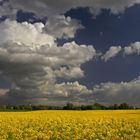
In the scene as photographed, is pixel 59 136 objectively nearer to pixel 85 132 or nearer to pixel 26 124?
pixel 85 132

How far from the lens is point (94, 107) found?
10850 centimetres

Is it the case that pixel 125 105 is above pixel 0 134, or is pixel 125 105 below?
above

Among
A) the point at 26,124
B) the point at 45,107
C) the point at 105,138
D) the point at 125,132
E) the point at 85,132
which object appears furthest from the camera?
the point at 45,107

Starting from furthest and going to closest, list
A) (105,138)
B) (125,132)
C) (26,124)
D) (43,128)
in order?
(26,124), (43,128), (125,132), (105,138)

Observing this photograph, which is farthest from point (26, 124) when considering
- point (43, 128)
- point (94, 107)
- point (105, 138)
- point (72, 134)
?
point (94, 107)

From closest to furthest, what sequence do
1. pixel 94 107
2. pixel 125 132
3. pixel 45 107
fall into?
pixel 125 132 → pixel 94 107 → pixel 45 107

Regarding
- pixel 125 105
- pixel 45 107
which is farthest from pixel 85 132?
pixel 45 107

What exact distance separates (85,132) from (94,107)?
270 feet

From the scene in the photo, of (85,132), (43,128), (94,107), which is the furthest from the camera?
(94,107)

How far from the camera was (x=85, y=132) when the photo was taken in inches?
1044

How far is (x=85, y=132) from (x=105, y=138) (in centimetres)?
213

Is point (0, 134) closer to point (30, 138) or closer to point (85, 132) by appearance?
point (30, 138)

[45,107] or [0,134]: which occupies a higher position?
[45,107]

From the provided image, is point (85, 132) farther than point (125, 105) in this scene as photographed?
No
